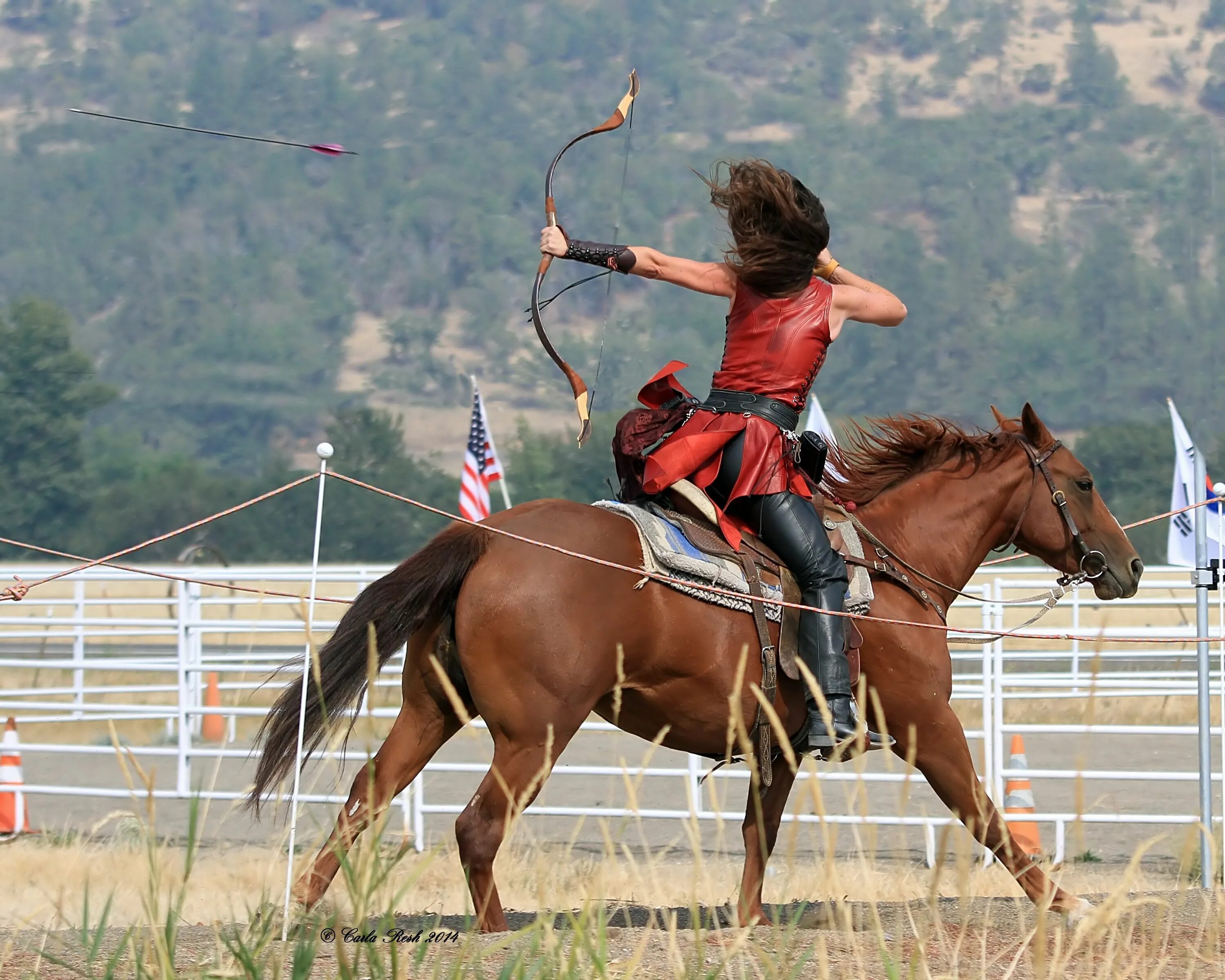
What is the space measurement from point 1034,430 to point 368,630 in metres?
2.75

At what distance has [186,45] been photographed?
163 m

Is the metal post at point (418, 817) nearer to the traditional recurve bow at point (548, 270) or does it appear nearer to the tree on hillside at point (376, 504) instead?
the traditional recurve bow at point (548, 270)

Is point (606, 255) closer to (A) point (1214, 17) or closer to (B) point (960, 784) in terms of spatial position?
(B) point (960, 784)

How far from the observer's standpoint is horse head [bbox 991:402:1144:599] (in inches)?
252

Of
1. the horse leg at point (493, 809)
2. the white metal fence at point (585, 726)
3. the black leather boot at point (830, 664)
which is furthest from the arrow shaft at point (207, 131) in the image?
the black leather boot at point (830, 664)

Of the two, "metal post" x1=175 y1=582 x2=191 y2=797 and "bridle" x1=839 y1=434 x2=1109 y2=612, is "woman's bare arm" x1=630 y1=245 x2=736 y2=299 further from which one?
"metal post" x1=175 y1=582 x2=191 y2=797

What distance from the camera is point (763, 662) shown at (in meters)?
5.69

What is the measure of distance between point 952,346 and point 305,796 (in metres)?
110

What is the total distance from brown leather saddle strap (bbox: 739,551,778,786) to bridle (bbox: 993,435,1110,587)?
1310 mm

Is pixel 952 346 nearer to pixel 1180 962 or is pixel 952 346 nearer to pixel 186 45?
pixel 186 45

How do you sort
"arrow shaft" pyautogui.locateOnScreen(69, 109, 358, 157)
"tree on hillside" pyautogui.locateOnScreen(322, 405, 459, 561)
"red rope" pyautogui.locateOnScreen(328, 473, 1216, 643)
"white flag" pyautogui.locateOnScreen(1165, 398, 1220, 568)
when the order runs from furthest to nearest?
"tree on hillside" pyautogui.locateOnScreen(322, 405, 459, 561) → "white flag" pyautogui.locateOnScreen(1165, 398, 1220, 568) → "red rope" pyautogui.locateOnScreen(328, 473, 1216, 643) → "arrow shaft" pyautogui.locateOnScreen(69, 109, 358, 157)

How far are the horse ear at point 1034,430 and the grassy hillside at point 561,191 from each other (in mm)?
75921

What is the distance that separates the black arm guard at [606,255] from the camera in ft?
18.7

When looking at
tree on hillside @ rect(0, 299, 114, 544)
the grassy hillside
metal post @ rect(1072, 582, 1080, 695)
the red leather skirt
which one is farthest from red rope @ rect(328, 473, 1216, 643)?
the grassy hillside
